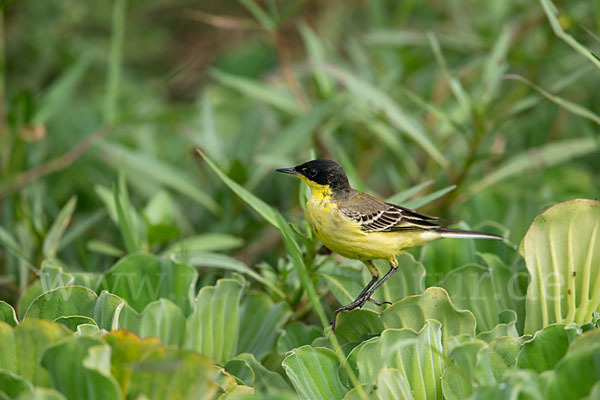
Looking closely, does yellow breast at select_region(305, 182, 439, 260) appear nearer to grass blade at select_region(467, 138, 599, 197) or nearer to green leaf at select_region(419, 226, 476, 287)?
green leaf at select_region(419, 226, 476, 287)

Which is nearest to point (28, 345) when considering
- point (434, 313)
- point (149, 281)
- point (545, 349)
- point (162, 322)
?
point (162, 322)

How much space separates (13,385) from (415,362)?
3.23 feet

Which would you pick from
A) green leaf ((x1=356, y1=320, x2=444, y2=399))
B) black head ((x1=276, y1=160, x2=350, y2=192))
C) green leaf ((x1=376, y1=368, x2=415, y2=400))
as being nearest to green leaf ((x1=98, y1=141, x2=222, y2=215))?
black head ((x1=276, y1=160, x2=350, y2=192))

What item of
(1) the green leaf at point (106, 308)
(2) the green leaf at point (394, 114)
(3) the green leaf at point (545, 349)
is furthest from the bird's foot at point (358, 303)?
(2) the green leaf at point (394, 114)

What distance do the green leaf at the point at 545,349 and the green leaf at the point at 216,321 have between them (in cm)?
90

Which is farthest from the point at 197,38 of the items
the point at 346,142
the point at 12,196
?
the point at 12,196

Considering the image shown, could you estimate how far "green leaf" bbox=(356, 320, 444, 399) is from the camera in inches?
69.2

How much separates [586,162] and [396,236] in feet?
8.09

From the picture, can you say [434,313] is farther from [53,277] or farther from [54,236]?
[54,236]

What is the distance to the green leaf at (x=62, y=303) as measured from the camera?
1914 mm

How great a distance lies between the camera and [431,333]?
1.77 meters

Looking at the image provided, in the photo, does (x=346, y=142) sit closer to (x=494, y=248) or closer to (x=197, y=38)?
(x=494, y=248)

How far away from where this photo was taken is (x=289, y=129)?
3.48 m

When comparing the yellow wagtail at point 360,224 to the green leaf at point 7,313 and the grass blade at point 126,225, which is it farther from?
the green leaf at point 7,313
